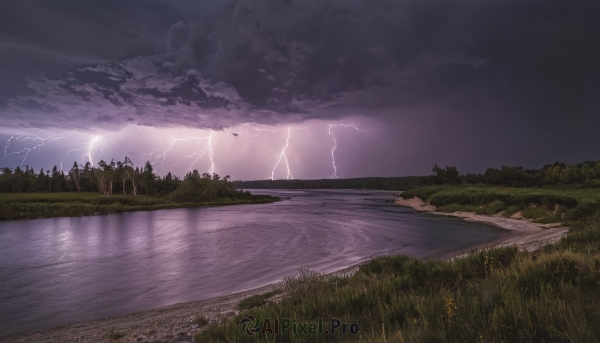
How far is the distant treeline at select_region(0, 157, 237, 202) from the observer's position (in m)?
112

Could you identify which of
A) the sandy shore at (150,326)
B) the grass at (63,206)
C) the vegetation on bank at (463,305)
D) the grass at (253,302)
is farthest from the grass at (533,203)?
the grass at (63,206)

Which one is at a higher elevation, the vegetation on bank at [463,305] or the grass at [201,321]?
the vegetation on bank at [463,305]

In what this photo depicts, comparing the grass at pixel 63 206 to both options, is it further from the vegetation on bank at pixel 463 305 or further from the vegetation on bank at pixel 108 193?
the vegetation on bank at pixel 463 305

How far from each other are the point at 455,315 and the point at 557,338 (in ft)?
4.93

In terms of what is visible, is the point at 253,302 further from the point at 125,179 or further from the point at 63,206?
the point at 125,179

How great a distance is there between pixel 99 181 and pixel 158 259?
117m

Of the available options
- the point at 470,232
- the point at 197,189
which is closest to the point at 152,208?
the point at 197,189

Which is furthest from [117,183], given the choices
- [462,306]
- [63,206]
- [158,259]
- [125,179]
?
[462,306]

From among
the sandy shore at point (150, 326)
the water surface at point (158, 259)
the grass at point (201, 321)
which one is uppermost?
the grass at point (201, 321)

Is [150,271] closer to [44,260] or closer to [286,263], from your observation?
[286,263]

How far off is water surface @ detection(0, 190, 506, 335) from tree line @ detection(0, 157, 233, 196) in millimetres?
82445

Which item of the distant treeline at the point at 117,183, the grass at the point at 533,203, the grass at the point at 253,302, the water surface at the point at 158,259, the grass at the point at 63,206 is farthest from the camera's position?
the distant treeline at the point at 117,183

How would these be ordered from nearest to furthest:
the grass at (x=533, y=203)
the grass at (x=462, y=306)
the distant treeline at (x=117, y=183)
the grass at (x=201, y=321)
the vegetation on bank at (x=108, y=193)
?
1. the grass at (x=462, y=306)
2. the grass at (x=201, y=321)
3. the grass at (x=533, y=203)
4. the vegetation on bank at (x=108, y=193)
5. the distant treeline at (x=117, y=183)

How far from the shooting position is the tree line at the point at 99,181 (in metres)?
117
